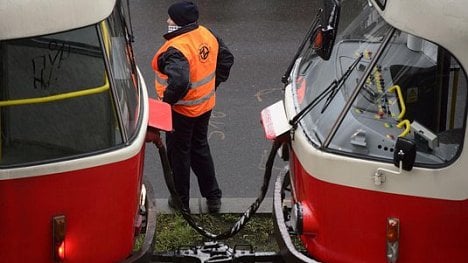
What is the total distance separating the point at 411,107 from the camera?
4.99 metres

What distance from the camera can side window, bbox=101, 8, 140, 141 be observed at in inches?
202

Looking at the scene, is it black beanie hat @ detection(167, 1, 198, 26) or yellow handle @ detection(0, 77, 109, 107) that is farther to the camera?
black beanie hat @ detection(167, 1, 198, 26)

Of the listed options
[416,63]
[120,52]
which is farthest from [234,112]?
[416,63]

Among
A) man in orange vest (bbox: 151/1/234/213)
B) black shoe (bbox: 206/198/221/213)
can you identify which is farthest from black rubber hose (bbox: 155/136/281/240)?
black shoe (bbox: 206/198/221/213)

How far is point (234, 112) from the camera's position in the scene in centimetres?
925

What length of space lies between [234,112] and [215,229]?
2.41 m

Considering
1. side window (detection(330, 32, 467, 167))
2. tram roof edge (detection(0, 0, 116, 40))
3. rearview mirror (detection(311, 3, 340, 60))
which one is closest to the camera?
tram roof edge (detection(0, 0, 116, 40))

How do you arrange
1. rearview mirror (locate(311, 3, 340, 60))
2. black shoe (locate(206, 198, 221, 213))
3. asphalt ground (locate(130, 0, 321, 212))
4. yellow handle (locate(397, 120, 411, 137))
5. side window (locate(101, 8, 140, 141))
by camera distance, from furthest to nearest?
asphalt ground (locate(130, 0, 321, 212)) → black shoe (locate(206, 198, 221, 213)) → rearview mirror (locate(311, 3, 340, 60)) → side window (locate(101, 8, 140, 141)) → yellow handle (locate(397, 120, 411, 137))

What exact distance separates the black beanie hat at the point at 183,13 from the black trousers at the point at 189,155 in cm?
69

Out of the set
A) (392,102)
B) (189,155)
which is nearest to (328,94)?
(392,102)

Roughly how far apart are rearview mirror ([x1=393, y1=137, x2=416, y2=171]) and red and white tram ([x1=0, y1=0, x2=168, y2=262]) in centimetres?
143

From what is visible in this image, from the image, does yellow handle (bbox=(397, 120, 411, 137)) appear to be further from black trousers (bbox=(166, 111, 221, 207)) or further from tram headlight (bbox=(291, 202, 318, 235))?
black trousers (bbox=(166, 111, 221, 207))

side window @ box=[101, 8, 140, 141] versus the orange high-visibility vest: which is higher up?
side window @ box=[101, 8, 140, 141]

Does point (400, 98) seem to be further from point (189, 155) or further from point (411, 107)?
point (189, 155)
